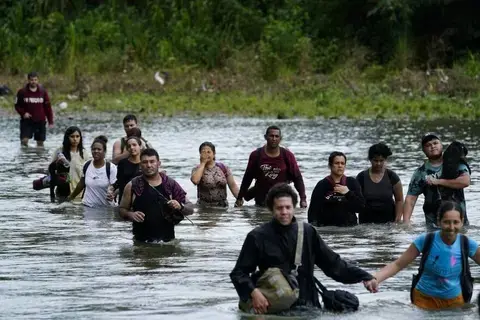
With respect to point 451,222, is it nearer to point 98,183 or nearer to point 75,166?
point 98,183

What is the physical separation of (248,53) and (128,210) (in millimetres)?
33213

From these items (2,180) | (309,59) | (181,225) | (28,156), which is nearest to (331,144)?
(28,156)

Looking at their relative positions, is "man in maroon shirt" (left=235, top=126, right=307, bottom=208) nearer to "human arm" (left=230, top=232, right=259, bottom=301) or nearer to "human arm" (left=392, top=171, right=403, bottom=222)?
"human arm" (left=392, top=171, right=403, bottom=222)

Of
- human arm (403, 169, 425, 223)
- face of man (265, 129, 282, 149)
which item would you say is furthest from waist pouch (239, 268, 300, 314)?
face of man (265, 129, 282, 149)

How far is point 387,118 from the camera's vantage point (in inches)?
1356

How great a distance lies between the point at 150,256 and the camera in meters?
13.9

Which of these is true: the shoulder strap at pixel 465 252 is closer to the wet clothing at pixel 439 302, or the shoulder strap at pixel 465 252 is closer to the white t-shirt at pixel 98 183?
the wet clothing at pixel 439 302

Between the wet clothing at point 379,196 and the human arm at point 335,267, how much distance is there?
5.02 meters

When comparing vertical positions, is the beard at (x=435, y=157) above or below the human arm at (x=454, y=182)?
above

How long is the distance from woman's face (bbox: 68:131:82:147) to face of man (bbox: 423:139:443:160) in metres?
5.17

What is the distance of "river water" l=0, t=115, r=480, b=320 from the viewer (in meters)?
11.2

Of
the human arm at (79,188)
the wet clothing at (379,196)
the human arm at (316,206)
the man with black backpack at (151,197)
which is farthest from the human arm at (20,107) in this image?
the man with black backpack at (151,197)

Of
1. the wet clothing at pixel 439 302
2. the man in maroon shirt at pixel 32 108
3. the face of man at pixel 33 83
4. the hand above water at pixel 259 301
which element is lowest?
the wet clothing at pixel 439 302

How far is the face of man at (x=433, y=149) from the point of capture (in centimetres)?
1448
